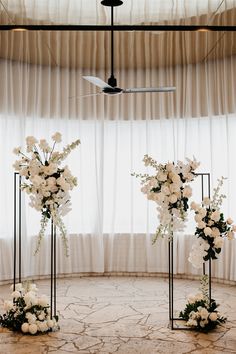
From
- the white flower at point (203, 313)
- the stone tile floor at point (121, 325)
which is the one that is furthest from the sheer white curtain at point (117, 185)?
the white flower at point (203, 313)

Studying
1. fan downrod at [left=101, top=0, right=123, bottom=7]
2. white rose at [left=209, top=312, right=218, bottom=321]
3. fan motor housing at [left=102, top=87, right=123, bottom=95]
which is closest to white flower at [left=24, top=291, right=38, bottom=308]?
white rose at [left=209, top=312, right=218, bottom=321]

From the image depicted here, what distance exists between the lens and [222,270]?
756cm

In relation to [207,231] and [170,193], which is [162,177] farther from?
[207,231]

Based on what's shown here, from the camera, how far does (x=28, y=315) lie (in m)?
4.80

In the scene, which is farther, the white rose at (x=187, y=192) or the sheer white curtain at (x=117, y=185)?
the sheer white curtain at (x=117, y=185)

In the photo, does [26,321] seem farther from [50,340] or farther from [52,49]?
[52,49]

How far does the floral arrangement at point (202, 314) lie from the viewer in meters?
4.90

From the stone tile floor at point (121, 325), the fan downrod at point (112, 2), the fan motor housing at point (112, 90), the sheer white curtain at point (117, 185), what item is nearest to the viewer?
the stone tile floor at point (121, 325)

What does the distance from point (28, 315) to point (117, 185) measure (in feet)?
12.5

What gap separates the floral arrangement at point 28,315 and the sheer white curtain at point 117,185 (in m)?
2.76

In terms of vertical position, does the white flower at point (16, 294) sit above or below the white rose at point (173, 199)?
below

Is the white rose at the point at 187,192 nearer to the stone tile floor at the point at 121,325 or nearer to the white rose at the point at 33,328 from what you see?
the stone tile floor at the point at 121,325

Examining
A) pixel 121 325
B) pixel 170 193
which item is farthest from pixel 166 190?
pixel 121 325

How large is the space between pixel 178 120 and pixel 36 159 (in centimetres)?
393
